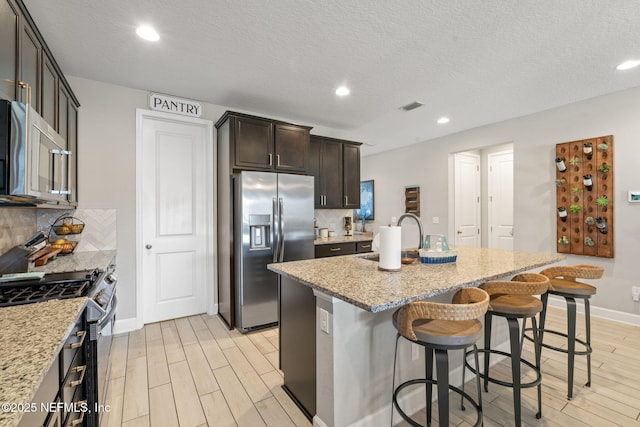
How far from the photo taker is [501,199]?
533 cm

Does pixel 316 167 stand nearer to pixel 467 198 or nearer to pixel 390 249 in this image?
pixel 390 249

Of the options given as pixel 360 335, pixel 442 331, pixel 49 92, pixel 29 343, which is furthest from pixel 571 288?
pixel 49 92

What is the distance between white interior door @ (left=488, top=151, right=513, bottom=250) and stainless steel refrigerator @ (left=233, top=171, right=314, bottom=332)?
153 inches

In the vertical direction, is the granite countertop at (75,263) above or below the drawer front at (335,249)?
above

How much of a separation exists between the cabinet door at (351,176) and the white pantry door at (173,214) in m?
2.00

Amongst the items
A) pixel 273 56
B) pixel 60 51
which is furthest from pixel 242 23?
pixel 60 51

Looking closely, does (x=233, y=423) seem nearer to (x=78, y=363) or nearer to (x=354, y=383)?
(x=354, y=383)

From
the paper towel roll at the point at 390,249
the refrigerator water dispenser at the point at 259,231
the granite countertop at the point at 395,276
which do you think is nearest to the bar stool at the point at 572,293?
the granite countertop at the point at 395,276

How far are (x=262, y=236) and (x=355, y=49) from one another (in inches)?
80.1

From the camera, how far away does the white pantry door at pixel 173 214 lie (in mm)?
3295

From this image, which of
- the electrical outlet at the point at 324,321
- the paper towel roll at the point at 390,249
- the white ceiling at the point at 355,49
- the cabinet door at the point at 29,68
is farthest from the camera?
the white ceiling at the point at 355,49

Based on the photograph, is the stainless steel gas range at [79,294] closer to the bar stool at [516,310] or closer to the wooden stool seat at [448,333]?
the wooden stool seat at [448,333]

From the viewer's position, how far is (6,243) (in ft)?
6.66

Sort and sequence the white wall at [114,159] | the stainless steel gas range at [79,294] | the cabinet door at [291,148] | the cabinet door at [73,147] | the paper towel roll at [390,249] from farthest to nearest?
1. the cabinet door at [291,148]
2. the white wall at [114,159]
3. the cabinet door at [73,147]
4. the paper towel roll at [390,249]
5. the stainless steel gas range at [79,294]
